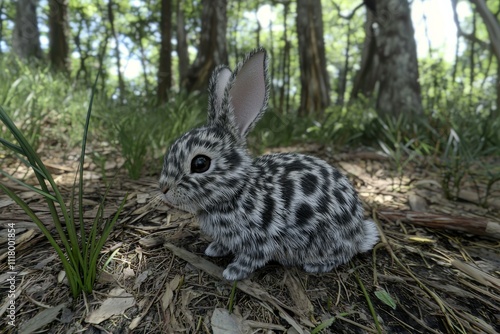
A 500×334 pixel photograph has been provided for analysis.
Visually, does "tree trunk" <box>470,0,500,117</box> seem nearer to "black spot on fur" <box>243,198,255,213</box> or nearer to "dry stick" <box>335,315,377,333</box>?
"black spot on fur" <box>243,198,255,213</box>

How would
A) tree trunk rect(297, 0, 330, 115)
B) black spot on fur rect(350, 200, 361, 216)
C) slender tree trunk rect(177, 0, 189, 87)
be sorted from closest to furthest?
black spot on fur rect(350, 200, 361, 216) < tree trunk rect(297, 0, 330, 115) < slender tree trunk rect(177, 0, 189, 87)

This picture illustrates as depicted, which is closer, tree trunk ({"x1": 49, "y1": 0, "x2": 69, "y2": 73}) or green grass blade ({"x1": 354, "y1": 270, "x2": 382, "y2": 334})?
green grass blade ({"x1": 354, "y1": 270, "x2": 382, "y2": 334})

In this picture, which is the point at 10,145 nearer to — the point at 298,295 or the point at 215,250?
the point at 215,250

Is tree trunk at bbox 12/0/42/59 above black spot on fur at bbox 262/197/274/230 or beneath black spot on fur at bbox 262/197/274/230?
above

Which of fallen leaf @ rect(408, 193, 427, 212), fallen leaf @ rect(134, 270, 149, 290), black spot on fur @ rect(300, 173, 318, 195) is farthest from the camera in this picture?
fallen leaf @ rect(408, 193, 427, 212)

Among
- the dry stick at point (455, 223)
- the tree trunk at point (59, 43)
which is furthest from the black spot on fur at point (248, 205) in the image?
the tree trunk at point (59, 43)

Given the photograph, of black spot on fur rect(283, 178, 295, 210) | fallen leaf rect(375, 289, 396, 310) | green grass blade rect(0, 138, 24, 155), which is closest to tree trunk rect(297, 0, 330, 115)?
black spot on fur rect(283, 178, 295, 210)

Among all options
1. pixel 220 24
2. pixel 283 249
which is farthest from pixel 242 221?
pixel 220 24
